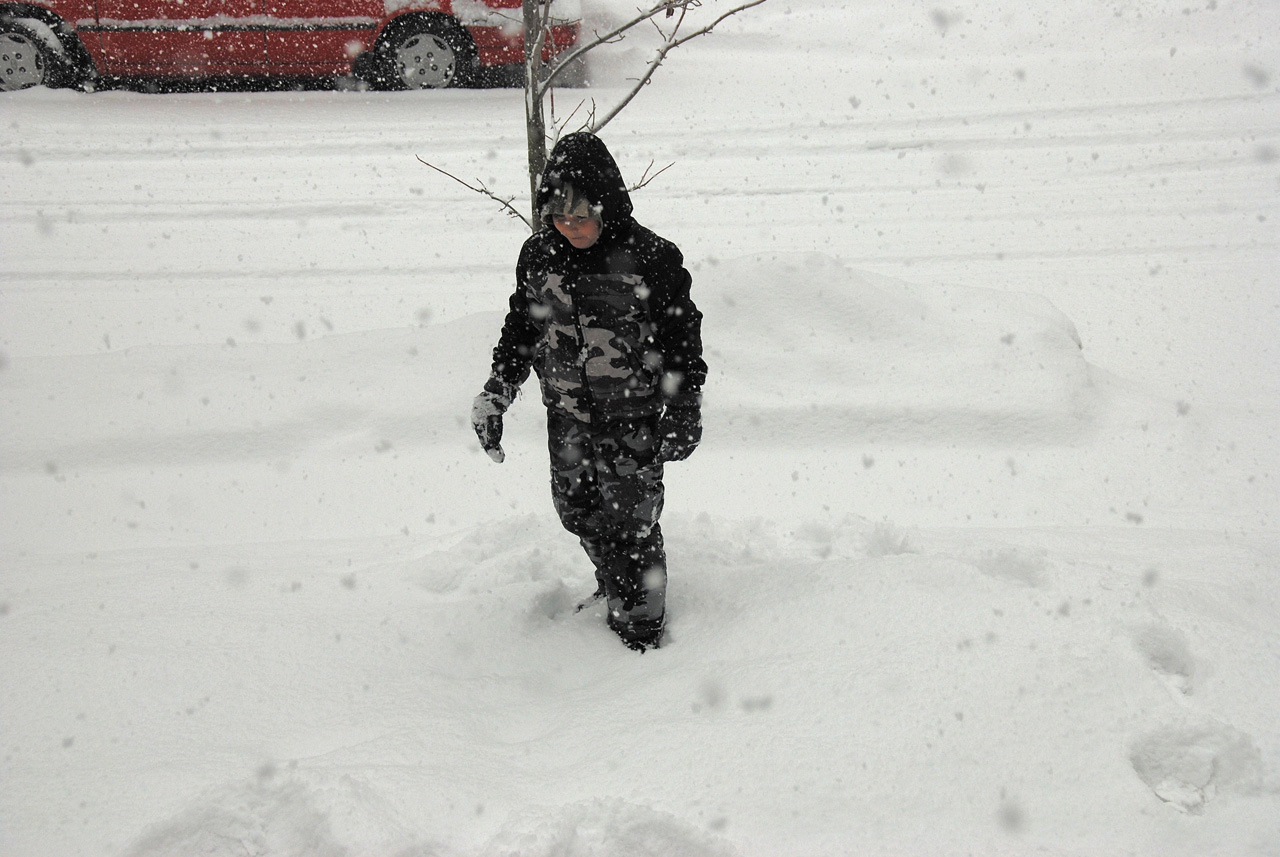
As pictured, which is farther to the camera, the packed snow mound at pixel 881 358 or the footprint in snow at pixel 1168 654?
the packed snow mound at pixel 881 358

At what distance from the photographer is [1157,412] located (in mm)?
4457

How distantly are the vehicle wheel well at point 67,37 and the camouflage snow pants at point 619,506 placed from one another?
27.2ft

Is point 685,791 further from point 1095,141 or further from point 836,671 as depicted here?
point 1095,141

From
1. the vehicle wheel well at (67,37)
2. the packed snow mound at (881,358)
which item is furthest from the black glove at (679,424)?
the vehicle wheel well at (67,37)

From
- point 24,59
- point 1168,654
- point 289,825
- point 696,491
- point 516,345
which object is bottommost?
point 696,491

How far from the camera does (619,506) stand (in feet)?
8.82

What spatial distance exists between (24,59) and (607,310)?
28.7 feet

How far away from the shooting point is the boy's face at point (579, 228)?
2.35 metres

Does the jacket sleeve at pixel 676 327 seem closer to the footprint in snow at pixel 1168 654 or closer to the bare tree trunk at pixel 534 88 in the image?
the bare tree trunk at pixel 534 88

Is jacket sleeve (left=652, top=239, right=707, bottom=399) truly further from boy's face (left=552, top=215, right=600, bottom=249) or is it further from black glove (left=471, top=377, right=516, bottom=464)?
black glove (left=471, top=377, right=516, bottom=464)

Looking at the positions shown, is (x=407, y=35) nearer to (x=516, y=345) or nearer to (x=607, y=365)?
(x=516, y=345)

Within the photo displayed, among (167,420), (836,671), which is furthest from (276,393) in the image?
(836,671)

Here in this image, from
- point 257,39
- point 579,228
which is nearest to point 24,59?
point 257,39

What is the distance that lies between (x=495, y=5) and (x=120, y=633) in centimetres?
744
